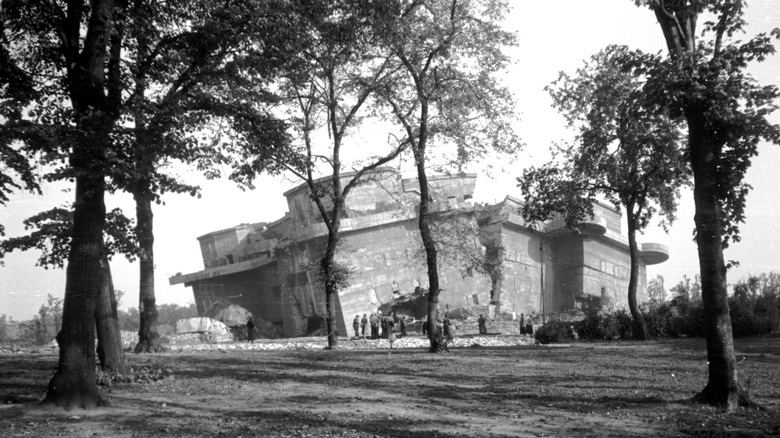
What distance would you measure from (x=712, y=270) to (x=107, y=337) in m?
11.4

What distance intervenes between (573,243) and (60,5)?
1705 inches

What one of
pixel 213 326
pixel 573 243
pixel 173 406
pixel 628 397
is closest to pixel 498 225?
pixel 573 243

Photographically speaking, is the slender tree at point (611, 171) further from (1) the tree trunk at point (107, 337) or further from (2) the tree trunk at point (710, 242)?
(1) the tree trunk at point (107, 337)

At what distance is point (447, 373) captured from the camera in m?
15.3

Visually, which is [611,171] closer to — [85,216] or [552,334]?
[552,334]

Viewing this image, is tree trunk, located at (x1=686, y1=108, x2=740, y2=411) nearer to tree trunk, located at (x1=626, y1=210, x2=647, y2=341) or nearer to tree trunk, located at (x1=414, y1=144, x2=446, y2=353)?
tree trunk, located at (x1=414, y1=144, x2=446, y2=353)

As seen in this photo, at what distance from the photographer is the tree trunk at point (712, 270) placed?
389 inches

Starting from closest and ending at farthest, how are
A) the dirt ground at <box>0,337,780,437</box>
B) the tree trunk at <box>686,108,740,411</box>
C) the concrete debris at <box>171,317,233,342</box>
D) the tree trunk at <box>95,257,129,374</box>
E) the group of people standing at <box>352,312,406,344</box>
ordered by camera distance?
1. the dirt ground at <box>0,337,780,437</box>
2. the tree trunk at <box>686,108,740,411</box>
3. the tree trunk at <box>95,257,129,374</box>
4. the group of people standing at <box>352,312,406,344</box>
5. the concrete debris at <box>171,317,233,342</box>

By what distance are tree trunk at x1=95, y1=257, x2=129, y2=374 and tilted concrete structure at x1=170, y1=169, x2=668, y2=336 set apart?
945 inches

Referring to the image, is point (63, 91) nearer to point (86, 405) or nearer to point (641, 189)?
point (86, 405)

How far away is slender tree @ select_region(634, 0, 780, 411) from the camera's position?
9891mm

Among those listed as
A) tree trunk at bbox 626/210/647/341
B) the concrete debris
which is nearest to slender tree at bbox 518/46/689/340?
tree trunk at bbox 626/210/647/341

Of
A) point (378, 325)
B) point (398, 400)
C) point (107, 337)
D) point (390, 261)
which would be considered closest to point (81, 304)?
point (107, 337)

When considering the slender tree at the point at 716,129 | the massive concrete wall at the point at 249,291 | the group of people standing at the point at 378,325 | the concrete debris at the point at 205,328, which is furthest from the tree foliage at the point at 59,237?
the massive concrete wall at the point at 249,291
